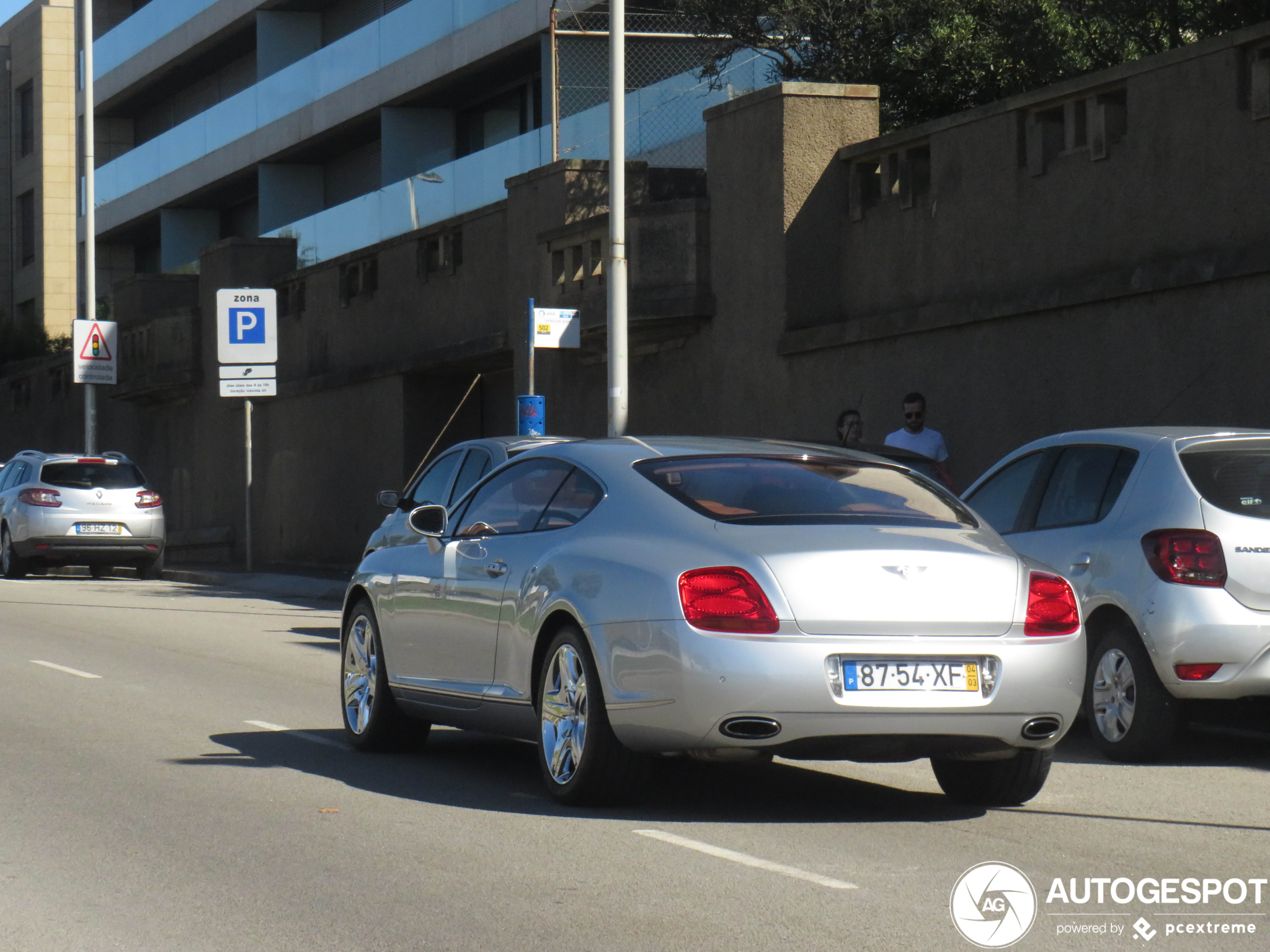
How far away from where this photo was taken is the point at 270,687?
12.4m

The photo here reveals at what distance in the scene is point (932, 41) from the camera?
20.4 metres

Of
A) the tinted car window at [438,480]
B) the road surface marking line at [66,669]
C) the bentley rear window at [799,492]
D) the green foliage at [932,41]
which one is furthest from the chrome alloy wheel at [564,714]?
the green foliage at [932,41]

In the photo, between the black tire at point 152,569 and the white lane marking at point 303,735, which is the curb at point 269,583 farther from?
the white lane marking at point 303,735

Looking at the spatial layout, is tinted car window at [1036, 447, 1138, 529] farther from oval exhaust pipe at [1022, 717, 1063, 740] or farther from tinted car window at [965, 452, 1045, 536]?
oval exhaust pipe at [1022, 717, 1063, 740]

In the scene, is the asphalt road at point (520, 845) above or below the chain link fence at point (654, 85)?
below

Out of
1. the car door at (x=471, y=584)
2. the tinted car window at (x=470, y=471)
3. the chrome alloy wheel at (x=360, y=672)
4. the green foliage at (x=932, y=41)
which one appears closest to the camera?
the car door at (x=471, y=584)

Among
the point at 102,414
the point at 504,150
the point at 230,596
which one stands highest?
the point at 504,150

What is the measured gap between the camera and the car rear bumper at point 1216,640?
28.5 ft

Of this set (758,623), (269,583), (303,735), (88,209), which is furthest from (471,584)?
(88,209)

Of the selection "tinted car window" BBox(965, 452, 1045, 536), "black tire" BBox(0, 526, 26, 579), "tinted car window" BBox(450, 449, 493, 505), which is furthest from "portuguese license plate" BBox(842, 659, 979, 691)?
"black tire" BBox(0, 526, 26, 579)

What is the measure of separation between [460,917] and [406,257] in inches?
842

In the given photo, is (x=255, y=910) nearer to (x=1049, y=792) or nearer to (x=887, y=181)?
(x=1049, y=792)

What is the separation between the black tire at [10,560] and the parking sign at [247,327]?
3858 mm

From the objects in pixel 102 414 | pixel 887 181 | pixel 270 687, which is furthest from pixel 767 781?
pixel 102 414
